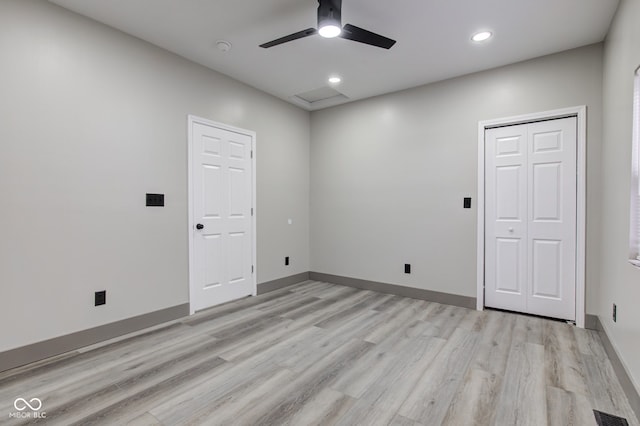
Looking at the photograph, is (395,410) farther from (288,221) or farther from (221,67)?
(221,67)

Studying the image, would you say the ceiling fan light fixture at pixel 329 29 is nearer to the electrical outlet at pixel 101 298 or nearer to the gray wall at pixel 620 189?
the gray wall at pixel 620 189

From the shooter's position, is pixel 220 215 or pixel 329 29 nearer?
pixel 329 29

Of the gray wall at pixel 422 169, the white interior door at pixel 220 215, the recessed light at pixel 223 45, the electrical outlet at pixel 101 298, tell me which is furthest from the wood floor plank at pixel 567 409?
the recessed light at pixel 223 45

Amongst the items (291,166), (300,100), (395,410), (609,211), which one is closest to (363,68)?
(300,100)

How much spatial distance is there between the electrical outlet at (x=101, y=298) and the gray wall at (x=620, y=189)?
3.99m

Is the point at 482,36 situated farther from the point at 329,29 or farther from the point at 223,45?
the point at 223,45

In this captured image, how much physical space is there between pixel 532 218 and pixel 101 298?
4467mm

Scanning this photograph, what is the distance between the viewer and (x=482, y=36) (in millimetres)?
3010

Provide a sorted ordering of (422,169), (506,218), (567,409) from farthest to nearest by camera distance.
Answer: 1. (422,169)
2. (506,218)
3. (567,409)

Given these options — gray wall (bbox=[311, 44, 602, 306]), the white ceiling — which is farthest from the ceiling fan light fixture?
gray wall (bbox=[311, 44, 602, 306])

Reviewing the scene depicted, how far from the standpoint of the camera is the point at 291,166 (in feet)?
16.5

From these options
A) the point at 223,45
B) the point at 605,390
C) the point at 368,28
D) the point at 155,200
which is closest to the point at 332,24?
the point at 368,28

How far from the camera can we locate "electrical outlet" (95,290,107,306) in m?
2.84

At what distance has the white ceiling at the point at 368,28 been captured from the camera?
2.60 metres
